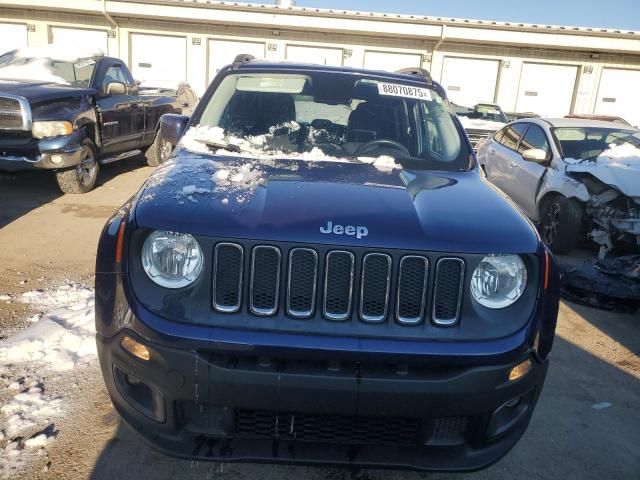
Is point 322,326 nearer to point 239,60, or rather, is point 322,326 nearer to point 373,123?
point 373,123

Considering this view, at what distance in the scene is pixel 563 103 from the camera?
74.7ft

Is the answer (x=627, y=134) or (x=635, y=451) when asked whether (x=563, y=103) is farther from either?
(x=635, y=451)

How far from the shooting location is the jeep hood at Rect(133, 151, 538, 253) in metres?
2.02

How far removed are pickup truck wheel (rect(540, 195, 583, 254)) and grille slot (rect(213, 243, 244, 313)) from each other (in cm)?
511

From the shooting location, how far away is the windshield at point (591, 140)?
661cm

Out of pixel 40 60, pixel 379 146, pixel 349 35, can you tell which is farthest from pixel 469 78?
pixel 379 146

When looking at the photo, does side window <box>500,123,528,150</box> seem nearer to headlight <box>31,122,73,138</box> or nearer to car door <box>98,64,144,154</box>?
car door <box>98,64,144,154</box>

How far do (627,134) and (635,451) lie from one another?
5.37 m

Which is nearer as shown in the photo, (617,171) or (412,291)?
(412,291)

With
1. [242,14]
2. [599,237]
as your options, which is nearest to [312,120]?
[599,237]

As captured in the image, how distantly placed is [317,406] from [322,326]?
29cm

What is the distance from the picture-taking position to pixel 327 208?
2174 millimetres

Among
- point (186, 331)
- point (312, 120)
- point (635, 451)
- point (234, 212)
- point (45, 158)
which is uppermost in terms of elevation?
point (312, 120)

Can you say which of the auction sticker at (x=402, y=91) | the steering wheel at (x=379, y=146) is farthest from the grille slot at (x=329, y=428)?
the auction sticker at (x=402, y=91)
